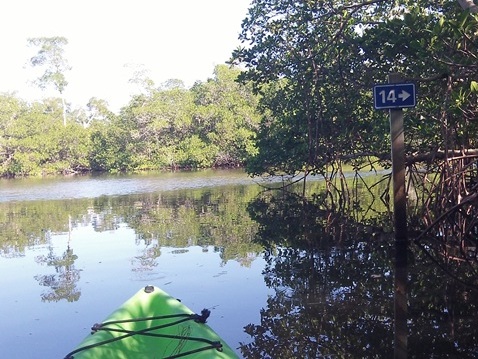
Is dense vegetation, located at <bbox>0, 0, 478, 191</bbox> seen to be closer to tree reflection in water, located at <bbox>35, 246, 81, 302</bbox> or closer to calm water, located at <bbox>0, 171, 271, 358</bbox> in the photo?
calm water, located at <bbox>0, 171, 271, 358</bbox>

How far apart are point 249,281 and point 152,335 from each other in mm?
2358

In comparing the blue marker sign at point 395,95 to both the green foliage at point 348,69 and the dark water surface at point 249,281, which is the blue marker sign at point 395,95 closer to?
the green foliage at point 348,69

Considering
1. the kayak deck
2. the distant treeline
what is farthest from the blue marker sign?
the distant treeline

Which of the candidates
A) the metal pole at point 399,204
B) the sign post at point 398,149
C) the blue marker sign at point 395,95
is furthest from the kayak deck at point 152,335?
the blue marker sign at point 395,95

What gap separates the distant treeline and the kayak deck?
25.5 meters

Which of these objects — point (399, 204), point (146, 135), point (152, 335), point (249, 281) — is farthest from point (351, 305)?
point (146, 135)

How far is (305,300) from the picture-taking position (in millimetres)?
4586

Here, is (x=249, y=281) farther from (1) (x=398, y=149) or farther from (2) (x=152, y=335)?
(2) (x=152, y=335)

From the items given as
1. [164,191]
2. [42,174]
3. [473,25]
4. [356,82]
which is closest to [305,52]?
[356,82]

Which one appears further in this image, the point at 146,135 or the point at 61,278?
the point at 146,135

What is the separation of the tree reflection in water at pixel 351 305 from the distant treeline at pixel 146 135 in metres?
22.5

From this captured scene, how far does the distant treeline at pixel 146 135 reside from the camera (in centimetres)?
3103

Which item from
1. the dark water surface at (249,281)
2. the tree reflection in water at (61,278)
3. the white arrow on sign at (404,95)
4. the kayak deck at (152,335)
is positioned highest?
the white arrow on sign at (404,95)

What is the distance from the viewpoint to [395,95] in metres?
4.69
